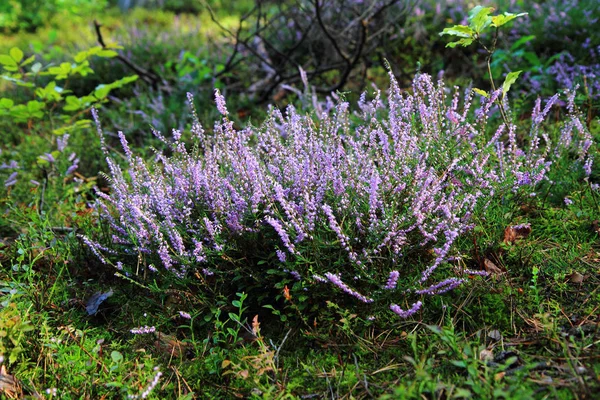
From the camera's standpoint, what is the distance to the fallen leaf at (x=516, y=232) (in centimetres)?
250

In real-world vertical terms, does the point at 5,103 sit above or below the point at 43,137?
above

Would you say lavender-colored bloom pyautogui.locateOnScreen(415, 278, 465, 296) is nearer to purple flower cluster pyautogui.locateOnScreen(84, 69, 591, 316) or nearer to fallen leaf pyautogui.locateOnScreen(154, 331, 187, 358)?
purple flower cluster pyautogui.locateOnScreen(84, 69, 591, 316)

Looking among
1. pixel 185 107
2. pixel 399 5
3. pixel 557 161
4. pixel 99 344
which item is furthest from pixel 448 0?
pixel 99 344

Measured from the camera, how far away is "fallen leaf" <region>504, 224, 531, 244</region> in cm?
250

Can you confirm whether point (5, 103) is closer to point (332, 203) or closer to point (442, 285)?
point (332, 203)

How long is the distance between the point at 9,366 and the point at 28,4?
1241 centimetres

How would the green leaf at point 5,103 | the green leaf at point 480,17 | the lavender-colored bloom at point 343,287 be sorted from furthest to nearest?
the green leaf at point 5,103
the green leaf at point 480,17
the lavender-colored bloom at point 343,287

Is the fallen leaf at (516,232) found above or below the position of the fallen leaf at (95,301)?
above

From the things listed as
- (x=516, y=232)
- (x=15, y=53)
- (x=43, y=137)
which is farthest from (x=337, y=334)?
(x=43, y=137)

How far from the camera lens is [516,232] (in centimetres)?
255

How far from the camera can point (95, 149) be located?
442cm

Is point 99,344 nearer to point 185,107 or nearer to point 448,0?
point 185,107

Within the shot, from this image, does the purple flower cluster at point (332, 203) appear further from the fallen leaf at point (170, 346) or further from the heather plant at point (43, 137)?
the heather plant at point (43, 137)

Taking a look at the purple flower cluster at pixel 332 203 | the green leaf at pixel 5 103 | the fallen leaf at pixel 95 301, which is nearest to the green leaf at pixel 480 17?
the purple flower cluster at pixel 332 203
